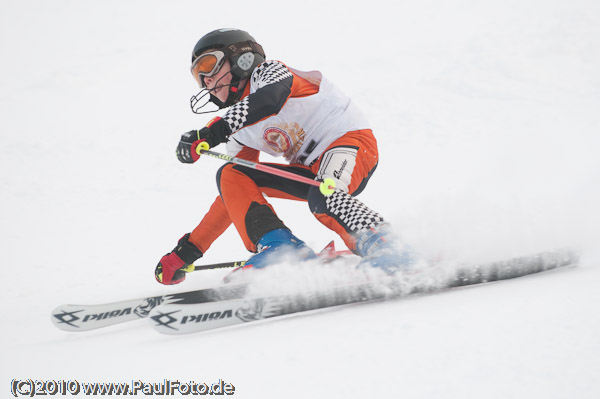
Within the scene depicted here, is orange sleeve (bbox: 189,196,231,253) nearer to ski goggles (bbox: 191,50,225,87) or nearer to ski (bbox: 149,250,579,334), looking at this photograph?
ski goggles (bbox: 191,50,225,87)

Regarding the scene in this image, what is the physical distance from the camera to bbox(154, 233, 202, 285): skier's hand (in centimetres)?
335

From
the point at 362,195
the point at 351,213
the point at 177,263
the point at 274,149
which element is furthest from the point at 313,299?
the point at 362,195

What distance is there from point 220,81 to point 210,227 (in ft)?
3.09

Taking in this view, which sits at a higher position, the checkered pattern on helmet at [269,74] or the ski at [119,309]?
the checkered pattern on helmet at [269,74]

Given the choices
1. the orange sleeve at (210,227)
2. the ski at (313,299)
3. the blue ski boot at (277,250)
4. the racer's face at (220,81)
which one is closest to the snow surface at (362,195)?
the ski at (313,299)

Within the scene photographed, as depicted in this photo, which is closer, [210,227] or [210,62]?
[210,62]

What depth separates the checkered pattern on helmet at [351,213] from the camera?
2666mm

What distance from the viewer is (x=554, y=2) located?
11773 millimetres

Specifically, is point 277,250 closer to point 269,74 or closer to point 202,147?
point 202,147

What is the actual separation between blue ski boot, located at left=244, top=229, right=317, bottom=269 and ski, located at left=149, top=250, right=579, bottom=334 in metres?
0.43

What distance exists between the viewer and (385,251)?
253 centimetres

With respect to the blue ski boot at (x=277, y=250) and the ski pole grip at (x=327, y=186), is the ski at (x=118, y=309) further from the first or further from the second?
the ski pole grip at (x=327, y=186)

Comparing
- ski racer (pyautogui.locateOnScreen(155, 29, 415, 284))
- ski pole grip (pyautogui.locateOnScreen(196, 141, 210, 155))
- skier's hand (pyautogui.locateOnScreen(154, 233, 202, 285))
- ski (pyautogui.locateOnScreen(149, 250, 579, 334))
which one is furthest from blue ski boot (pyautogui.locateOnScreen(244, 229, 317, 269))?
skier's hand (pyautogui.locateOnScreen(154, 233, 202, 285))

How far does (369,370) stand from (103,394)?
0.81 metres
